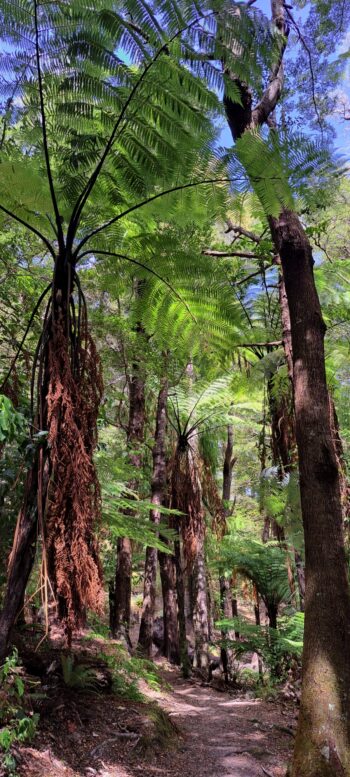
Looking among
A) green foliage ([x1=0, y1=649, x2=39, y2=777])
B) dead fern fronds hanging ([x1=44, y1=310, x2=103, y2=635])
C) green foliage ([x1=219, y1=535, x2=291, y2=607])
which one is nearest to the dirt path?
green foliage ([x1=0, y1=649, x2=39, y2=777])

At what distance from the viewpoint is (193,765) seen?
3340 millimetres

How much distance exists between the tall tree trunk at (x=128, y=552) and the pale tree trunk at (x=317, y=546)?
3.52 meters

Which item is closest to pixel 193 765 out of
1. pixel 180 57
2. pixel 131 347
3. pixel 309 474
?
pixel 309 474

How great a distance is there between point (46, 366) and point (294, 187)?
1917 millimetres

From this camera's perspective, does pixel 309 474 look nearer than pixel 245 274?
Yes

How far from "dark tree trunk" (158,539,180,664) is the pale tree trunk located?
7.52 meters

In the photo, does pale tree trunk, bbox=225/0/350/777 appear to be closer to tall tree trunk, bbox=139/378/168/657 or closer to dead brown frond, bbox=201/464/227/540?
tall tree trunk, bbox=139/378/168/657

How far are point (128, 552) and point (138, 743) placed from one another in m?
3.75

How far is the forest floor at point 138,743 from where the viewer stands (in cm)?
281

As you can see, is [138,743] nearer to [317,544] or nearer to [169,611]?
[317,544]

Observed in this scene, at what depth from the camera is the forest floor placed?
281 cm

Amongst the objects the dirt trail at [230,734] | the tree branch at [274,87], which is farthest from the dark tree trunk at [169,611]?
the tree branch at [274,87]

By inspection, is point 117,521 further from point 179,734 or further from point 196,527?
point 196,527

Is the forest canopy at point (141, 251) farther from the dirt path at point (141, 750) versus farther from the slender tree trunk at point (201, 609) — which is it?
the slender tree trunk at point (201, 609)
